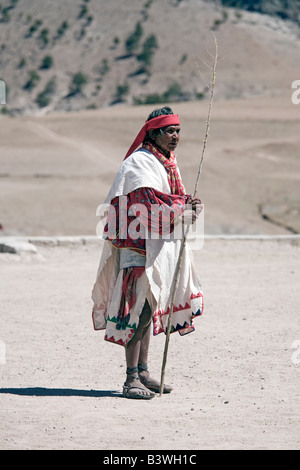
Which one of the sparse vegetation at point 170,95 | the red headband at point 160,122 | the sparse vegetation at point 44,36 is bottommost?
the sparse vegetation at point 170,95

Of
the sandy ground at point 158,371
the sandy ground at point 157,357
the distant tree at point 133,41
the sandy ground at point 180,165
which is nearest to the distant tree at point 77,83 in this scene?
the distant tree at point 133,41

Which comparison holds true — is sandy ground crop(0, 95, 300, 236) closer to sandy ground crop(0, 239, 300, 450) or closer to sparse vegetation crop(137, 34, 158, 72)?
sandy ground crop(0, 239, 300, 450)

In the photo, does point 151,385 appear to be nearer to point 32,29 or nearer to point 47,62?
point 47,62

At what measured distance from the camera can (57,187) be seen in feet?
82.6

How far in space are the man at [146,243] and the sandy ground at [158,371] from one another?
19.1 inches

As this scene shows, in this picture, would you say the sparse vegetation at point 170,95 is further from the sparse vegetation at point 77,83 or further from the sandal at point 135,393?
the sandal at point 135,393

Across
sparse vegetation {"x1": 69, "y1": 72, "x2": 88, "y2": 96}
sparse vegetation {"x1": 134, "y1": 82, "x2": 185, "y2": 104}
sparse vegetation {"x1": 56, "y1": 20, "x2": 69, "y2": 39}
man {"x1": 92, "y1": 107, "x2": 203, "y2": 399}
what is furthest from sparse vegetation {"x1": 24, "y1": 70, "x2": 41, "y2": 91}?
man {"x1": 92, "y1": 107, "x2": 203, "y2": 399}

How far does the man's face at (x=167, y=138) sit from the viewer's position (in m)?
5.11

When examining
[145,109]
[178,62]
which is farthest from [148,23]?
[145,109]

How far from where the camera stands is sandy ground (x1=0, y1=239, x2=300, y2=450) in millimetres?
4387

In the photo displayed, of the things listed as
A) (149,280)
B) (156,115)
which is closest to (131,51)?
(156,115)

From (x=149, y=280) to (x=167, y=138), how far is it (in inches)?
36.3

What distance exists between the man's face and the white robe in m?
0.10

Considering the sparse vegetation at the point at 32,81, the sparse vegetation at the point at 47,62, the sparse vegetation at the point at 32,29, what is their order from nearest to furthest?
the sparse vegetation at the point at 32,81 → the sparse vegetation at the point at 47,62 → the sparse vegetation at the point at 32,29
